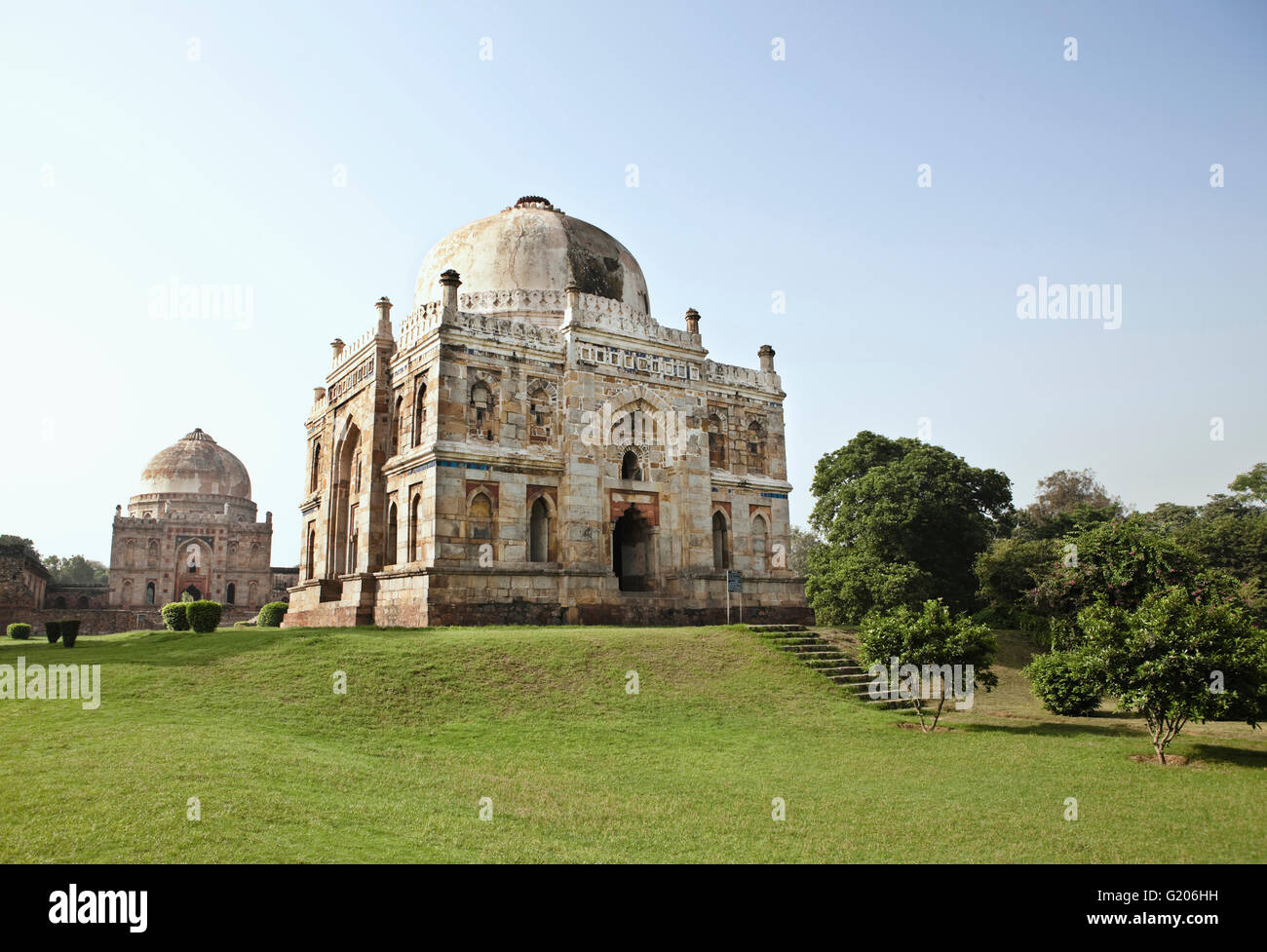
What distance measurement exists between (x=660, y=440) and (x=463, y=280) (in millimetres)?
7467

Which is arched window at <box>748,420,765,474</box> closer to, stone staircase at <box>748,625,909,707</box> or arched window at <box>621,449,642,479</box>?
arched window at <box>621,449,642,479</box>

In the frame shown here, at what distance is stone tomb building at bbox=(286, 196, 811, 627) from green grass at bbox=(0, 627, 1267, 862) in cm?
360

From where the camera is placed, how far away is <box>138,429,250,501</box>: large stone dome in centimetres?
5141

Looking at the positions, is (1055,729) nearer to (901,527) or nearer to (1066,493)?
(901,527)

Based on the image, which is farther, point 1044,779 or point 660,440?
point 660,440

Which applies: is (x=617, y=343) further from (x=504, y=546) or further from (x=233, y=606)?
(x=233, y=606)

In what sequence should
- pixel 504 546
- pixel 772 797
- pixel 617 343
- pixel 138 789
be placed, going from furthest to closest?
pixel 617 343
pixel 504 546
pixel 772 797
pixel 138 789

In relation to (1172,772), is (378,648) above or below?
above

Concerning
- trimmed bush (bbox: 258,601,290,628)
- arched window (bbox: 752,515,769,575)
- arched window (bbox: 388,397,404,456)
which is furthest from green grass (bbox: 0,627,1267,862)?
trimmed bush (bbox: 258,601,290,628)

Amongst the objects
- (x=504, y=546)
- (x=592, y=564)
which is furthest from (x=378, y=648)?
(x=592, y=564)

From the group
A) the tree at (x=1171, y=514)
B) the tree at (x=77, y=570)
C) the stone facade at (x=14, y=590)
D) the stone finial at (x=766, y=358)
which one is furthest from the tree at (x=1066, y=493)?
the tree at (x=77, y=570)

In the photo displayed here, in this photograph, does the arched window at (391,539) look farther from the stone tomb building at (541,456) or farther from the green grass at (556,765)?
the green grass at (556,765)

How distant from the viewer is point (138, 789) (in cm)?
861
